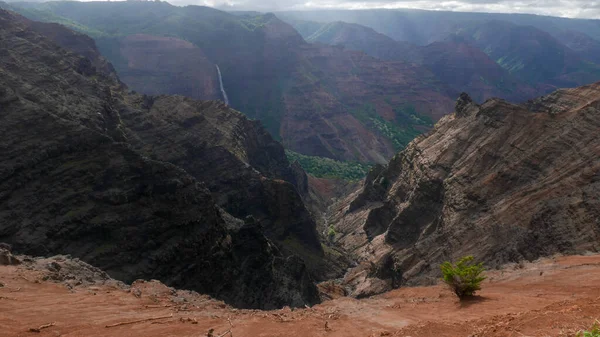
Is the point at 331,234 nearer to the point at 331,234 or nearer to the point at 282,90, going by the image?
the point at 331,234

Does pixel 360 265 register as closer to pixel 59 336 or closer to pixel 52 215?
pixel 52 215

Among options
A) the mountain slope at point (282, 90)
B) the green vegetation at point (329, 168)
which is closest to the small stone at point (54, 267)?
the green vegetation at point (329, 168)

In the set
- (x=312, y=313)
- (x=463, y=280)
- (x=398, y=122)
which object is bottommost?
(x=398, y=122)

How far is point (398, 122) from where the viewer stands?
600ft

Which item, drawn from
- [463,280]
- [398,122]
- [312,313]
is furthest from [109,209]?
[398,122]

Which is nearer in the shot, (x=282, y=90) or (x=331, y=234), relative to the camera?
(x=331, y=234)

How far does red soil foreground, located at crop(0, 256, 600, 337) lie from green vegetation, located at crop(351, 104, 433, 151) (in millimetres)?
144404

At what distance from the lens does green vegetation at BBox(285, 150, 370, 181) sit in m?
115

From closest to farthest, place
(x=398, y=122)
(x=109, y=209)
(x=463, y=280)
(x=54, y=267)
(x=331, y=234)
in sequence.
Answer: (x=463, y=280), (x=54, y=267), (x=109, y=209), (x=331, y=234), (x=398, y=122)

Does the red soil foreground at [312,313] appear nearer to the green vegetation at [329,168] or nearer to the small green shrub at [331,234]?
the small green shrub at [331,234]

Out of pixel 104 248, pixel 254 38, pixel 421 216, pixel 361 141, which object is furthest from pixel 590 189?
pixel 254 38

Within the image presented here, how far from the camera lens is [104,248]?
1094 inches

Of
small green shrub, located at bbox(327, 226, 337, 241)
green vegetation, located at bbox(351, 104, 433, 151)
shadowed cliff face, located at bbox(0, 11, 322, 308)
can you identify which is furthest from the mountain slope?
shadowed cliff face, located at bbox(0, 11, 322, 308)

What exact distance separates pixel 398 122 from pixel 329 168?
235 feet
